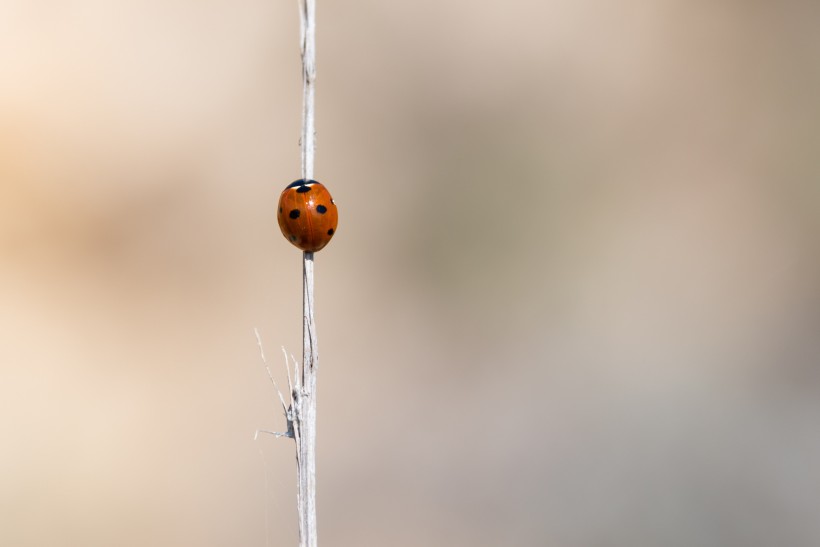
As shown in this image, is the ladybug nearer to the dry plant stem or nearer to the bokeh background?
the dry plant stem

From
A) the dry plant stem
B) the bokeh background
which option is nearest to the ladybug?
the dry plant stem

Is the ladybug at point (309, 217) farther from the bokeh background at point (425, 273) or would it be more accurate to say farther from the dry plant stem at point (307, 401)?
the bokeh background at point (425, 273)

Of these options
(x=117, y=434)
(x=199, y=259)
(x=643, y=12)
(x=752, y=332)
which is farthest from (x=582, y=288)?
(x=117, y=434)

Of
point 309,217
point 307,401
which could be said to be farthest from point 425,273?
point 307,401

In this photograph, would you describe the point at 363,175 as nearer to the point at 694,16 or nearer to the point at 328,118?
the point at 328,118

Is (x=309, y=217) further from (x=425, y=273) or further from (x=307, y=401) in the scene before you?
(x=425, y=273)
